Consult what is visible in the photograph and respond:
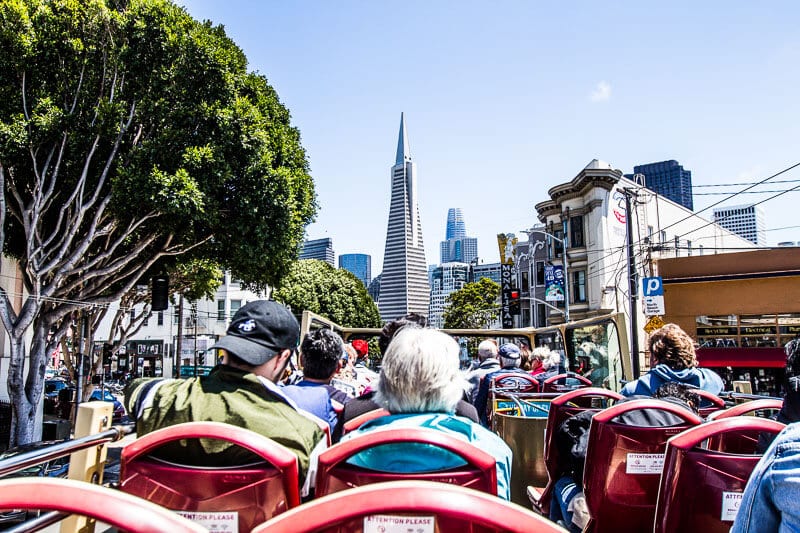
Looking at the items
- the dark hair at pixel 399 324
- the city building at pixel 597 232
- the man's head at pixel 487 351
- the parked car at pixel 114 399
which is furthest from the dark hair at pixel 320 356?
the city building at pixel 597 232

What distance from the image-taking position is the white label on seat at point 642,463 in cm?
298

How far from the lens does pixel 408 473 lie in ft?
6.32

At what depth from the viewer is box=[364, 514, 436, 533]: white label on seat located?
1.24 meters

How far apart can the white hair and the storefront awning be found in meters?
22.3

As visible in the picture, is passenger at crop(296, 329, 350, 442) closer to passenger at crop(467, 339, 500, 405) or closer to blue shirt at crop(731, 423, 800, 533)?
passenger at crop(467, 339, 500, 405)

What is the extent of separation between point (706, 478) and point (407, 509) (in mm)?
1817

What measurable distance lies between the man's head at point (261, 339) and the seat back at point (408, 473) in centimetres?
104

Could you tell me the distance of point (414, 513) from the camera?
1.23 m

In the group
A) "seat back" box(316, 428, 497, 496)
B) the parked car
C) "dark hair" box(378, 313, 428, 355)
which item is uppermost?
"dark hair" box(378, 313, 428, 355)

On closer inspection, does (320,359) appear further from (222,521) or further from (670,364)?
(670,364)

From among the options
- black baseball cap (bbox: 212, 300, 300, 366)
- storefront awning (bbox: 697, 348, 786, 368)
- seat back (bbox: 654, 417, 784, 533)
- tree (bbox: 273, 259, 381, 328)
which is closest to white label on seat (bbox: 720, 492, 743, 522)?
seat back (bbox: 654, 417, 784, 533)

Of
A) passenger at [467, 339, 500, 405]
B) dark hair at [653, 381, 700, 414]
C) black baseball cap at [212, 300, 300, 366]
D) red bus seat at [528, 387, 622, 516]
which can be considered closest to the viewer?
black baseball cap at [212, 300, 300, 366]

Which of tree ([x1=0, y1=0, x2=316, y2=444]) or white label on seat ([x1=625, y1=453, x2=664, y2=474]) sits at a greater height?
tree ([x1=0, y1=0, x2=316, y2=444])

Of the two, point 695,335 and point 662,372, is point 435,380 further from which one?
point 695,335
